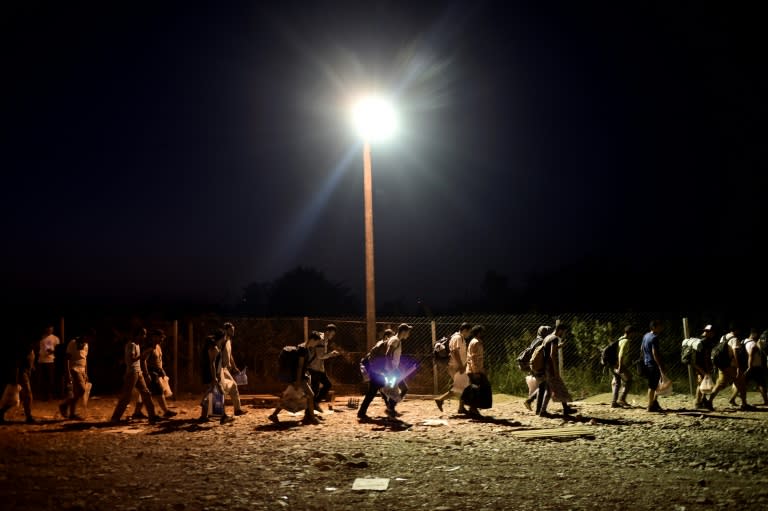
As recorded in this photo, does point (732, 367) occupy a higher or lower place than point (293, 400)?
higher

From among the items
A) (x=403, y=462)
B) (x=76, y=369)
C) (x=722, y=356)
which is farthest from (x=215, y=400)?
(x=722, y=356)

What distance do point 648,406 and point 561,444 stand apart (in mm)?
4435

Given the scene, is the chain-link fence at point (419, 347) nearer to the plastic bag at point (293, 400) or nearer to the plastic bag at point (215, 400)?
the plastic bag at point (215, 400)

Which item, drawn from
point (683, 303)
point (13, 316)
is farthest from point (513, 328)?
point (683, 303)

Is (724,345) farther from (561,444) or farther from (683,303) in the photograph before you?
(683,303)

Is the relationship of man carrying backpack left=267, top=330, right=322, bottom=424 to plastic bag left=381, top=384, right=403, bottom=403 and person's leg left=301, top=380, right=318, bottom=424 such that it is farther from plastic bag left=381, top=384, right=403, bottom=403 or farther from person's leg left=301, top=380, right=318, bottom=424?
plastic bag left=381, top=384, right=403, bottom=403

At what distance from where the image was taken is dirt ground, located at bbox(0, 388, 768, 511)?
656 cm

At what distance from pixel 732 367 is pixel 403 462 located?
8514 millimetres

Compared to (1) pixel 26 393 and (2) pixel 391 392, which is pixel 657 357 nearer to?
(2) pixel 391 392

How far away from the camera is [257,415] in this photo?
13570 millimetres

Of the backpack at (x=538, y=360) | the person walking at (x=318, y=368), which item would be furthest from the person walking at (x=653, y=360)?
the person walking at (x=318, y=368)

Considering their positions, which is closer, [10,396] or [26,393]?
[10,396]

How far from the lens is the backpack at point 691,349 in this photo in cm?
1334

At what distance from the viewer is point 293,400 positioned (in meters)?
12.2
